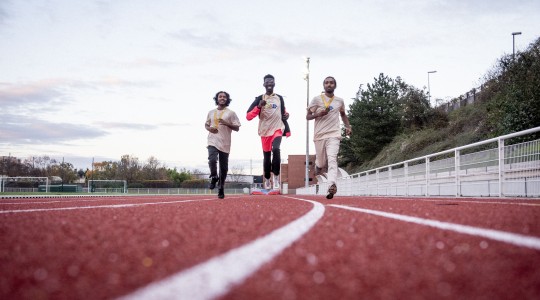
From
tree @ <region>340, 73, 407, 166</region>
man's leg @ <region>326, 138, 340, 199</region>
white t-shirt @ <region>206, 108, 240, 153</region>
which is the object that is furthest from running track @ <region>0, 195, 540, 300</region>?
tree @ <region>340, 73, 407, 166</region>

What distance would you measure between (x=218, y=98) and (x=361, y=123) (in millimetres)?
43902

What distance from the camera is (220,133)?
9.87 metres

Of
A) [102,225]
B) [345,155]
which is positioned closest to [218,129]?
[102,225]

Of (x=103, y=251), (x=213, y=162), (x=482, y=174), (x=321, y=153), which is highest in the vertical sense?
(x=321, y=153)

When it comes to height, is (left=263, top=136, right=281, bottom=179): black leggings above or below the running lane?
above

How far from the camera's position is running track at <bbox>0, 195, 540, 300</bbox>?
4.40 ft

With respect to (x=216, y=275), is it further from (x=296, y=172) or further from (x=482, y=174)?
(x=296, y=172)

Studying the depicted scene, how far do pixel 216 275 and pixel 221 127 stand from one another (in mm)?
8535

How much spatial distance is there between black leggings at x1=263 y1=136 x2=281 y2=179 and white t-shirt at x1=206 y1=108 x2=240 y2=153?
121 cm

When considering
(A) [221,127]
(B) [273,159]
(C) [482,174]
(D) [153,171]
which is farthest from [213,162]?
(D) [153,171]

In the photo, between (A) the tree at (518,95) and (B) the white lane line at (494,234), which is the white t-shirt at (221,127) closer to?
(B) the white lane line at (494,234)

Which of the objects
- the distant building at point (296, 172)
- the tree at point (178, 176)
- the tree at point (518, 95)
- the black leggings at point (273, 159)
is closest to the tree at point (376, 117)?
the tree at point (518, 95)

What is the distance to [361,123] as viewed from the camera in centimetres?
5241

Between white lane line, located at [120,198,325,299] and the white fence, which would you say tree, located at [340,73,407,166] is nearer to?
the white fence
